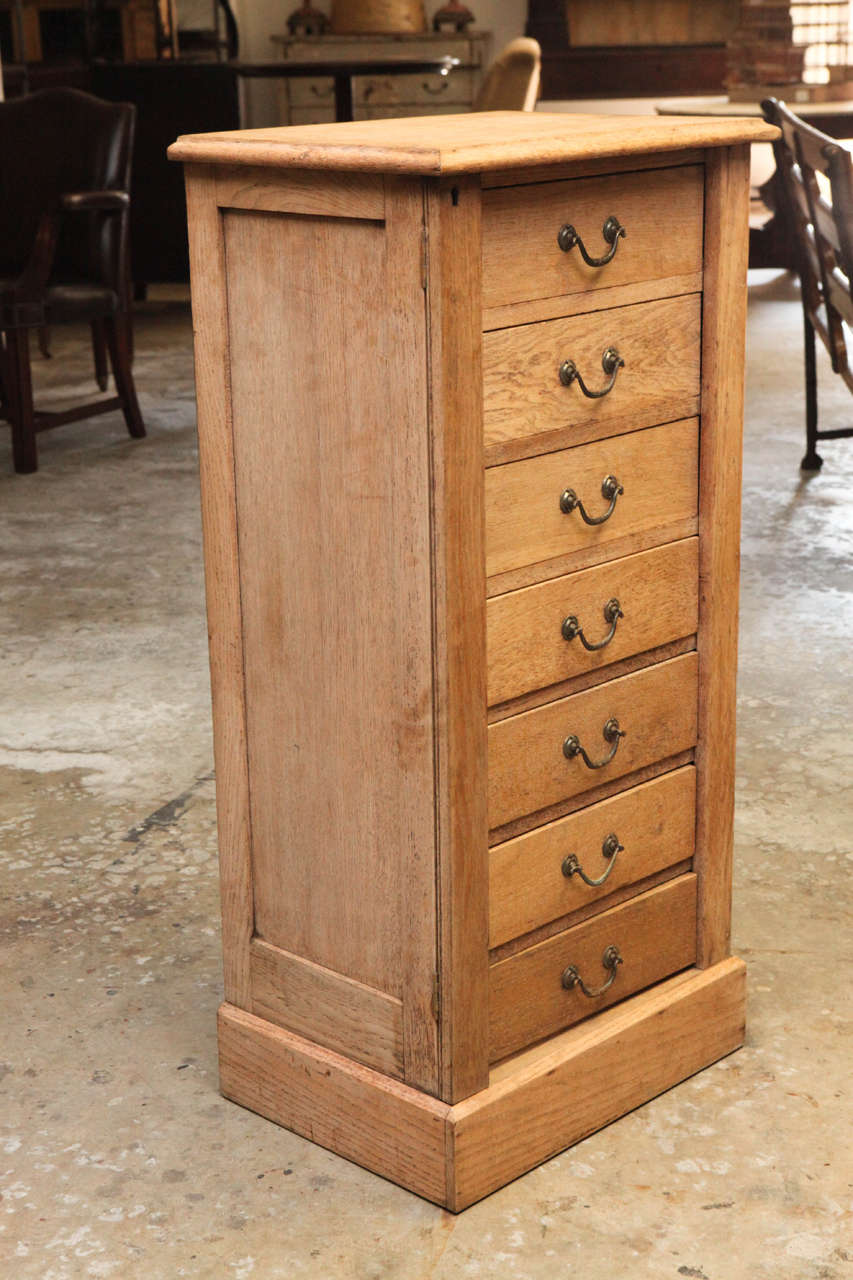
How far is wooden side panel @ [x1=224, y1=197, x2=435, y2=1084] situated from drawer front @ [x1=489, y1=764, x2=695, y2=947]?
0.11 m

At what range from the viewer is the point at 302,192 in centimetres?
154

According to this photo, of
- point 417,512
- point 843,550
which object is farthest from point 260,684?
point 843,550

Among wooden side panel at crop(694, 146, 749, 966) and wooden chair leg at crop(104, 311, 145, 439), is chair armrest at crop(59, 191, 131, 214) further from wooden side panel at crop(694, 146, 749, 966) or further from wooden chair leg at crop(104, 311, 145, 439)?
wooden side panel at crop(694, 146, 749, 966)

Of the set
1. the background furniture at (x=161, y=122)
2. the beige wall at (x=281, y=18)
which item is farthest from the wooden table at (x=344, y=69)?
the beige wall at (x=281, y=18)

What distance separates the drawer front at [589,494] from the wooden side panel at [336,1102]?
0.57 meters

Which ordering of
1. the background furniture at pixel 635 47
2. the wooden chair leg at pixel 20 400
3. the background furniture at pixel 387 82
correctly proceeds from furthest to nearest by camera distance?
the background furniture at pixel 635 47, the background furniture at pixel 387 82, the wooden chair leg at pixel 20 400

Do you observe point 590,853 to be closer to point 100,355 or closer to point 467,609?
point 467,609

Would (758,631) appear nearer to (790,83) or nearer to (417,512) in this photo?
(417,512)

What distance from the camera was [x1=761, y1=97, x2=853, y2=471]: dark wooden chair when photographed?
368cm

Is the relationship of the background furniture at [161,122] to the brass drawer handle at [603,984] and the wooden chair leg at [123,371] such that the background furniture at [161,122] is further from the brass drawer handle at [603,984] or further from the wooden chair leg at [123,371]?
the brass drawer handle at [603,984]

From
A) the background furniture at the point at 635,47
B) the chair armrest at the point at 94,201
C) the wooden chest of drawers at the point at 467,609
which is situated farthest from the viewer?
the background furniture at the point at 635,47

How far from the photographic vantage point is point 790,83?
25.5 ft

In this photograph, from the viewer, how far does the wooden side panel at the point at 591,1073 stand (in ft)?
5.49

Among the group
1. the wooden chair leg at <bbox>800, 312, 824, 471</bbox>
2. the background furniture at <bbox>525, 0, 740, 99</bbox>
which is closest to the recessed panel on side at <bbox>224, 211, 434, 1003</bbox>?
the wooden chair leg at <bbox>800, 312, 824, 471</bbox>
